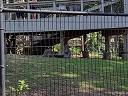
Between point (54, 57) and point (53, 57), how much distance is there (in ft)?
0.22

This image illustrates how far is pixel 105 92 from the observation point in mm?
9000

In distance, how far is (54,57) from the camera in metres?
9.09

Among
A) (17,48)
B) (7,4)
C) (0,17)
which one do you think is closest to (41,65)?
(17,48)

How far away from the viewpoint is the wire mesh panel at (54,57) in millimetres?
7828

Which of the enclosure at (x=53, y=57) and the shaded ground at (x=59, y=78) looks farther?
the shaded ground at (x=59, y=78)

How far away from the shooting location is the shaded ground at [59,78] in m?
8.77

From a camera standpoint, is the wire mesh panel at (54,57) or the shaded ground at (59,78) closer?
the wire mesh panel at (54,57)

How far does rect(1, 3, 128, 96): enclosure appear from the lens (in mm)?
7746

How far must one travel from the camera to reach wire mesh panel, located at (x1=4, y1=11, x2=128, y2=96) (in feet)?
25.7

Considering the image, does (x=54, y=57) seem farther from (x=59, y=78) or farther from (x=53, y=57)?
(x=59, y=78)

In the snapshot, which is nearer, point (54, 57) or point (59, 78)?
point (54, 57)

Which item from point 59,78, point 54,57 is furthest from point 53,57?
point 59,78

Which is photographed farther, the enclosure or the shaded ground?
the shaded ground

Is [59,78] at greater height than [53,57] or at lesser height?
lesser
